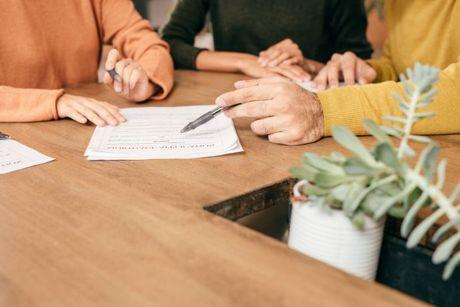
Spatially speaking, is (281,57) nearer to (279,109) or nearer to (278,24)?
(278,24)

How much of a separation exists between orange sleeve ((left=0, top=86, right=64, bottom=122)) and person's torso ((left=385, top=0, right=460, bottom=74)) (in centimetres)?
98

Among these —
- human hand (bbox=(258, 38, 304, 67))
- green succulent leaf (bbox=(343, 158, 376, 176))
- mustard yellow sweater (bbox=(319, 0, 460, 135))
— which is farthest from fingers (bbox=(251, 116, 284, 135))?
human hand (bbox=(258, 38, 304, 67))

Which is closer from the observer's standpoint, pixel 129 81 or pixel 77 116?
pixel 77 116

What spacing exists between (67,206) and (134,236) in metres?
0.14

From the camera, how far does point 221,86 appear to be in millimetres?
1444

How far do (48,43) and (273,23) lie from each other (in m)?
0.91

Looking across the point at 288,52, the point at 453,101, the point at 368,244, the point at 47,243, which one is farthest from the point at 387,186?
the point at 288,52

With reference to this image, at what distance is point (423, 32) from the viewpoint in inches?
55.5

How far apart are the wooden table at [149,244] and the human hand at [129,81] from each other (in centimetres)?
38

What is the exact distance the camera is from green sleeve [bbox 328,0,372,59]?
6.29 feet

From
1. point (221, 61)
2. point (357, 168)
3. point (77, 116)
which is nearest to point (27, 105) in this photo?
point (77, 116)

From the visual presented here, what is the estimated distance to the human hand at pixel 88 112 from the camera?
106 cm

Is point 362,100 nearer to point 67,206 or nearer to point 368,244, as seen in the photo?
point 368,244

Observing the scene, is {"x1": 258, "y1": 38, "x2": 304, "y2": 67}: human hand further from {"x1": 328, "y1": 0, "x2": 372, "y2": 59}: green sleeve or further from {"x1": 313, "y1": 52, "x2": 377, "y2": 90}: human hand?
{"x1": 328, "y1": 0, "x2": 372, "y2": 59}: green sleeve
